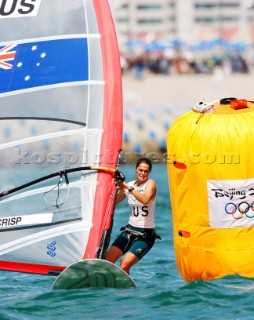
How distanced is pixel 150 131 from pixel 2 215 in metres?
15.0

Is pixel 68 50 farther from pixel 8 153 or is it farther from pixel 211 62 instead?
pixel 211 62

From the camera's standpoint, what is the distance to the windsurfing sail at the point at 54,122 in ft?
24.5

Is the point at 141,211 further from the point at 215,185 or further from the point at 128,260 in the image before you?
the point at 215,185

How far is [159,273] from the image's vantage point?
343 inches

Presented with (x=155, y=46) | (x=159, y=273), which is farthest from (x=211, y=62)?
(x=159, y=273)

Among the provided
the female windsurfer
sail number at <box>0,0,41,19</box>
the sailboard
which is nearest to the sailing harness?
the female windsurfer

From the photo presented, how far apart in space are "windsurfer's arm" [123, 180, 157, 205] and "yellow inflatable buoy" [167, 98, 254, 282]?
207 millimetres

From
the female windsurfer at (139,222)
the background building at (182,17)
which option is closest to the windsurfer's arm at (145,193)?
the female windsurfer at (139,222)

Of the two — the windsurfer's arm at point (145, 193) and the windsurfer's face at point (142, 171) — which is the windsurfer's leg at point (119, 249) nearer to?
the windsurfer's arm at point (145, 193)

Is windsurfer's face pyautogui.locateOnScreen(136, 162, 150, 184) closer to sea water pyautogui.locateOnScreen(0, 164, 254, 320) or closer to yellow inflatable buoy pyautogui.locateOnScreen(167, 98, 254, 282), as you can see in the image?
yellow inflatable buoy pyautogui.locateOnScreen(167, 98, 254, 282)

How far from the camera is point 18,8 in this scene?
25.4ft

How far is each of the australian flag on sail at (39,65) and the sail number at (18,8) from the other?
11.2 inches

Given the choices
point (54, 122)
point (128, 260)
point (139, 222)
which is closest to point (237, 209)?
point (139, 222)

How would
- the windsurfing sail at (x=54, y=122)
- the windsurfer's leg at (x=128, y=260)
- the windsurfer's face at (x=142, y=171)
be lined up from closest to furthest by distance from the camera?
the windsurfing sail at (x=54, y=122)
the windsurfer's leg at (x=128, y=260)
the windsurfer's face at (x=142, y=171)
